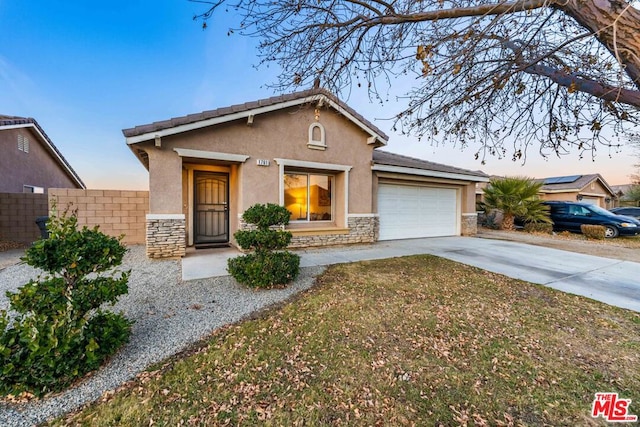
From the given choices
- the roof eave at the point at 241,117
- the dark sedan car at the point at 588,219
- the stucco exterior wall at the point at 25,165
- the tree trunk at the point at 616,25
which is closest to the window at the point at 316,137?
the roof eave at the point at 241,117

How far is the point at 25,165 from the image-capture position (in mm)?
13016

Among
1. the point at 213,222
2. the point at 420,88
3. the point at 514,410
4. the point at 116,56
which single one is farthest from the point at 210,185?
the point at 514,410

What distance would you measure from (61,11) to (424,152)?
10070mm

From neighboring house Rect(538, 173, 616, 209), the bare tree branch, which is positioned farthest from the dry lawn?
neighboring house Rect(538, 173, 616, 209)

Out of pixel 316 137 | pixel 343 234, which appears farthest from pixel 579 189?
pixel 316 137

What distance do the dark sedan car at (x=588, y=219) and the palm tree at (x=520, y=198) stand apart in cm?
85

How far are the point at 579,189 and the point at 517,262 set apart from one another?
23221 millimetres

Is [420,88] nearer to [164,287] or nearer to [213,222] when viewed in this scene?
[164,287]

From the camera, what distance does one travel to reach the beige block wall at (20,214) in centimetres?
932

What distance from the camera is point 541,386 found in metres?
2.49

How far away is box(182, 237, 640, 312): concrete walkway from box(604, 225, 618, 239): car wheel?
7.04 metres

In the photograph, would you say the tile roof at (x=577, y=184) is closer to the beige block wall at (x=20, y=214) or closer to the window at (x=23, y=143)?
the beige block wall at (x=20, y=214)

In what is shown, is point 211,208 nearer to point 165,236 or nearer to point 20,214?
point 165,236

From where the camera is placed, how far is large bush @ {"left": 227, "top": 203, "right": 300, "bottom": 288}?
4785 mm
